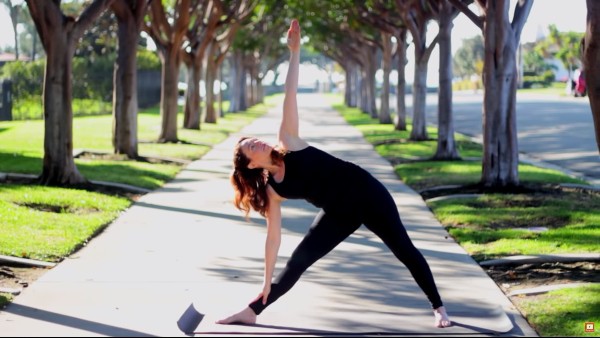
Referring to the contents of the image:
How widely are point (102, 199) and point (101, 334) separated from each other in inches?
292

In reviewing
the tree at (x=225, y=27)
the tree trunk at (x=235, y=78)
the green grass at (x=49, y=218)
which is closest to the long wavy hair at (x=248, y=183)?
the green grass at (x=49, y=218)

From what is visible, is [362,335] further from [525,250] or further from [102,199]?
[102,199]

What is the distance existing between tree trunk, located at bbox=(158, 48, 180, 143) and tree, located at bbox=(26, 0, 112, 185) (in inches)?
417

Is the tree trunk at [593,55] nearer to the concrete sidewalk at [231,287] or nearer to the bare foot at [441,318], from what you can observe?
the concrete sidewalk at [231,287]

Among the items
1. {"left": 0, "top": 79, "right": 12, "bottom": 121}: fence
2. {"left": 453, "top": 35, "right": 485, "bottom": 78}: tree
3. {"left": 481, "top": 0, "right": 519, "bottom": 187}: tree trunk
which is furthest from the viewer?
{"left": 453, "top": 35, "right": 485, "bottom": 78}: tree

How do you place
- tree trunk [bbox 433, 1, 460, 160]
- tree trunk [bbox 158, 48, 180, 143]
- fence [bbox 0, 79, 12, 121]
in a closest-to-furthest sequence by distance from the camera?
tree trunk [bbox 433, 1, 460, 160]
tree trunk [bbox 158, 48, 180, 143]
fence [bbox 0, 79, 12, 121]

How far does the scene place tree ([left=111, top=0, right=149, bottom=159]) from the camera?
20.1 meters

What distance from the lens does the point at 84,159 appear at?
2078cm

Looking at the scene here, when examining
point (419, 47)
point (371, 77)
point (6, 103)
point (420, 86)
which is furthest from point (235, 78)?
point (419, 47)

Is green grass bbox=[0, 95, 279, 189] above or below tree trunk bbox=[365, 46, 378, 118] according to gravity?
below

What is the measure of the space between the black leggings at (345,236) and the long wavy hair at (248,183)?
1.34ft

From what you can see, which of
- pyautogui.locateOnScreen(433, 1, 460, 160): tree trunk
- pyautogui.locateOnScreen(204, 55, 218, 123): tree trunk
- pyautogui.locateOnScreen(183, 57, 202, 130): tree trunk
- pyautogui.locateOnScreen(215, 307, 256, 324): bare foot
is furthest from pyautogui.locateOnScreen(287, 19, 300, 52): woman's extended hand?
pyautogui.locateOnScreen(204, 55, 218, 123): tree trunk

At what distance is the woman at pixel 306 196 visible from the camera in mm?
7129

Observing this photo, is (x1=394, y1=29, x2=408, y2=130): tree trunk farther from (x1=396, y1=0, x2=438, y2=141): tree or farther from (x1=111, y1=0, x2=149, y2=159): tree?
(x1=111, y1=0, x2=149, y2=159): tree
